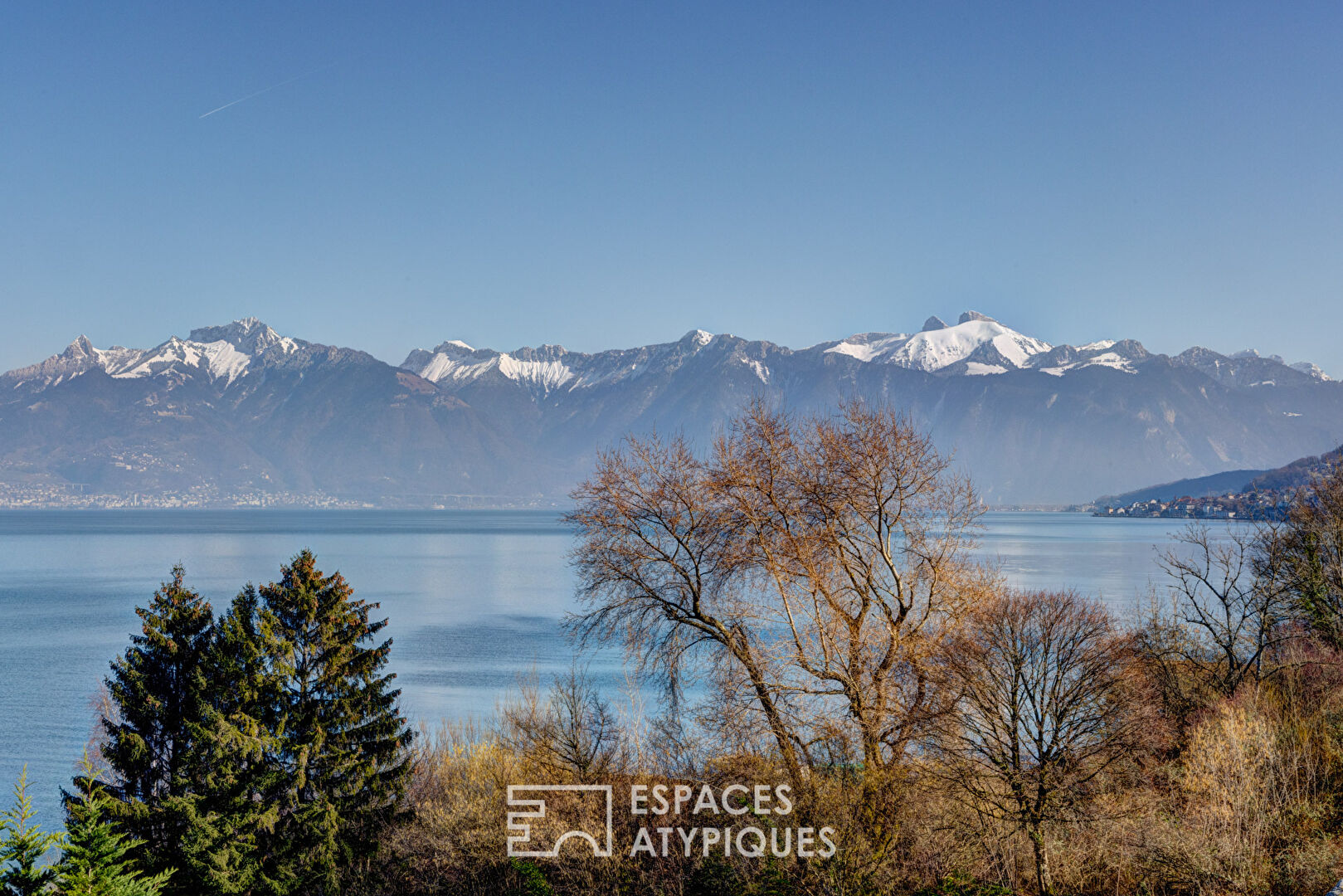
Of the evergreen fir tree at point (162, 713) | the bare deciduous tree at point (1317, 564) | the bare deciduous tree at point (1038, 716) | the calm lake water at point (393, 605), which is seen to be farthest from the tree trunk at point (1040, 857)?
the evergreen fir tree at point (162, 713)

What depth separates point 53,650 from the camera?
60688 mm

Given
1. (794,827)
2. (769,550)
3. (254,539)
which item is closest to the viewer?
(794,827)

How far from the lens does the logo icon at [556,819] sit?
20062 mm

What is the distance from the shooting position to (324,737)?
73.9 feet

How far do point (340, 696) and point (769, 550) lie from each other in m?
10.6

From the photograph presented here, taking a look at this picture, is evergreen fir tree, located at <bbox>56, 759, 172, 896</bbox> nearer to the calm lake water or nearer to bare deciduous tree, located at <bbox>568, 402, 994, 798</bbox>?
bare deciduous tree, located at <bbox>568, 402, 994, 798</bbox>

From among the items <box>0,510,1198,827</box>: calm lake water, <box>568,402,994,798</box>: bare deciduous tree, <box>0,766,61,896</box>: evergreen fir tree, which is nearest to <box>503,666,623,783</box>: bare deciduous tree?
<box>568,402,994,798</box>: bare deciduous tree

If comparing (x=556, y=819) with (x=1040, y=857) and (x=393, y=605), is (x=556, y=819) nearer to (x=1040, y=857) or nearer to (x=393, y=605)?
(x=1040, y=857)

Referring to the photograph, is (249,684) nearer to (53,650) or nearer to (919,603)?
(919,603)

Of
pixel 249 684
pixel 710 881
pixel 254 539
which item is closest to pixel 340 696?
pixel 249 684

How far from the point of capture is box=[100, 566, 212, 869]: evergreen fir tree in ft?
70.5

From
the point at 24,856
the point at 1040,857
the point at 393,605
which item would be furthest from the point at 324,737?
the point at 393,605

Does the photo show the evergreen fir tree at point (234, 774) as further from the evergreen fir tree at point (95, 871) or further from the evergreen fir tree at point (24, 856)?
the evergreen fir tree at point (95, 871)

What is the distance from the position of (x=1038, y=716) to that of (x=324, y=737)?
1519 centimetres
